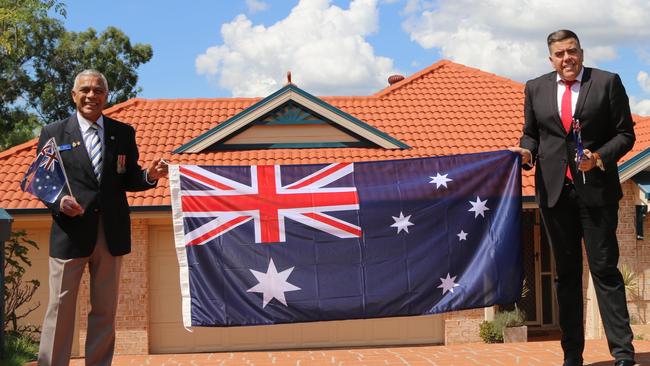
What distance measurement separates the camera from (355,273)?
6531 millimetres

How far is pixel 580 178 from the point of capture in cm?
524

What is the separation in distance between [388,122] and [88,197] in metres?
11.7

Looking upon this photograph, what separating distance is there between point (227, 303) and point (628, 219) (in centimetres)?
1004

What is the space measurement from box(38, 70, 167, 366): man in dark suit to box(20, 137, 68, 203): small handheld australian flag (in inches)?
1.9

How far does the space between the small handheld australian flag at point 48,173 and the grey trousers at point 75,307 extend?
15.3 inches

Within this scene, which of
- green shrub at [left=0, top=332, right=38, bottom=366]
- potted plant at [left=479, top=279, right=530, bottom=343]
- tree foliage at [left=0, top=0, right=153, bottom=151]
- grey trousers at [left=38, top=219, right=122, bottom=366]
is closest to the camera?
grey trousers at [left=38, top=219, right=122, bottom=366]

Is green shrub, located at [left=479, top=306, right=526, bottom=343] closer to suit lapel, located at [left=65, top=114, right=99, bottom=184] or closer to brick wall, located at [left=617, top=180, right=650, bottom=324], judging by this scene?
brick wall, located at [left=617, top=180, right=650, bottom=324]

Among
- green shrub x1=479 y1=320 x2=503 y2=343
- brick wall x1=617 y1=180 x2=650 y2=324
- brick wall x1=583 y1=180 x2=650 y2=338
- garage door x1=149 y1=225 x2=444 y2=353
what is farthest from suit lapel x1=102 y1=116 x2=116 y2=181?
brick wall x1=617 y1=180 x2=650 y2=324

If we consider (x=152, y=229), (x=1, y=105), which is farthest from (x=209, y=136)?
(x=1, y=105)

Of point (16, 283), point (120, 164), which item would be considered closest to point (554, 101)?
point (120, 164)

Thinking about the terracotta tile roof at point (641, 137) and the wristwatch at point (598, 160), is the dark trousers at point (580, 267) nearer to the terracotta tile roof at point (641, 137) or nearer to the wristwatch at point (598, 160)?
the wristwatch at point (598, 160)

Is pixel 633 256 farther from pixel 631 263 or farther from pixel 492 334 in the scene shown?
pixel 492 334

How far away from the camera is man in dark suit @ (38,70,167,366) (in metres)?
4.89

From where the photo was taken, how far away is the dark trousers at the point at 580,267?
5.19m
